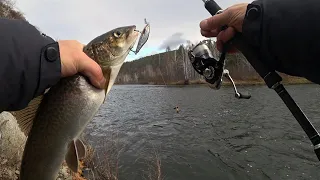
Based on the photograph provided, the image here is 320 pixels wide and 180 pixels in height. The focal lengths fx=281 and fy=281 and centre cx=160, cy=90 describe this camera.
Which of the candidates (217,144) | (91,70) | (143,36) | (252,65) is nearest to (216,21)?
(252,65)

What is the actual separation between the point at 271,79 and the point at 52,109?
187cm

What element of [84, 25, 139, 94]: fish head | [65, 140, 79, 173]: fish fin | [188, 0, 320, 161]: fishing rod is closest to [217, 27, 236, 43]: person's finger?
[188, 0, 320, 161]: fishing rod

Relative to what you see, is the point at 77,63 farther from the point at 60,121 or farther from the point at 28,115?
the point at 28,115

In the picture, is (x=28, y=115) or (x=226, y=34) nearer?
(x=28, y=115)

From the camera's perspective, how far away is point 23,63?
164cm

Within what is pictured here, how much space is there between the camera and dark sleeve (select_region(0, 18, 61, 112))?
5.27 ft

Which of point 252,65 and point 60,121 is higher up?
point 252,65

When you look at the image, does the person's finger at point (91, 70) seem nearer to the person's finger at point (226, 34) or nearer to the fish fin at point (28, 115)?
the fish fin at point (28, 115)

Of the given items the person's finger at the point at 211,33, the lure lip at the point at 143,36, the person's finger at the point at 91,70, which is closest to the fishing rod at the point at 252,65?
the person's finger at the point at 211,33

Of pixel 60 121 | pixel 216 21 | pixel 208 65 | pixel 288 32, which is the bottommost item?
pixel 60 121

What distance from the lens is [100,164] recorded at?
28.2ft

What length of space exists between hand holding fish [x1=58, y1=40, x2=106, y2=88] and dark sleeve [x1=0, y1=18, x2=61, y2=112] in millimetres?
57

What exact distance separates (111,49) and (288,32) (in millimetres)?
1294

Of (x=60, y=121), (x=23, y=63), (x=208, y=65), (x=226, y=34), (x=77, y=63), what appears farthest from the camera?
(x=208, y=65)
